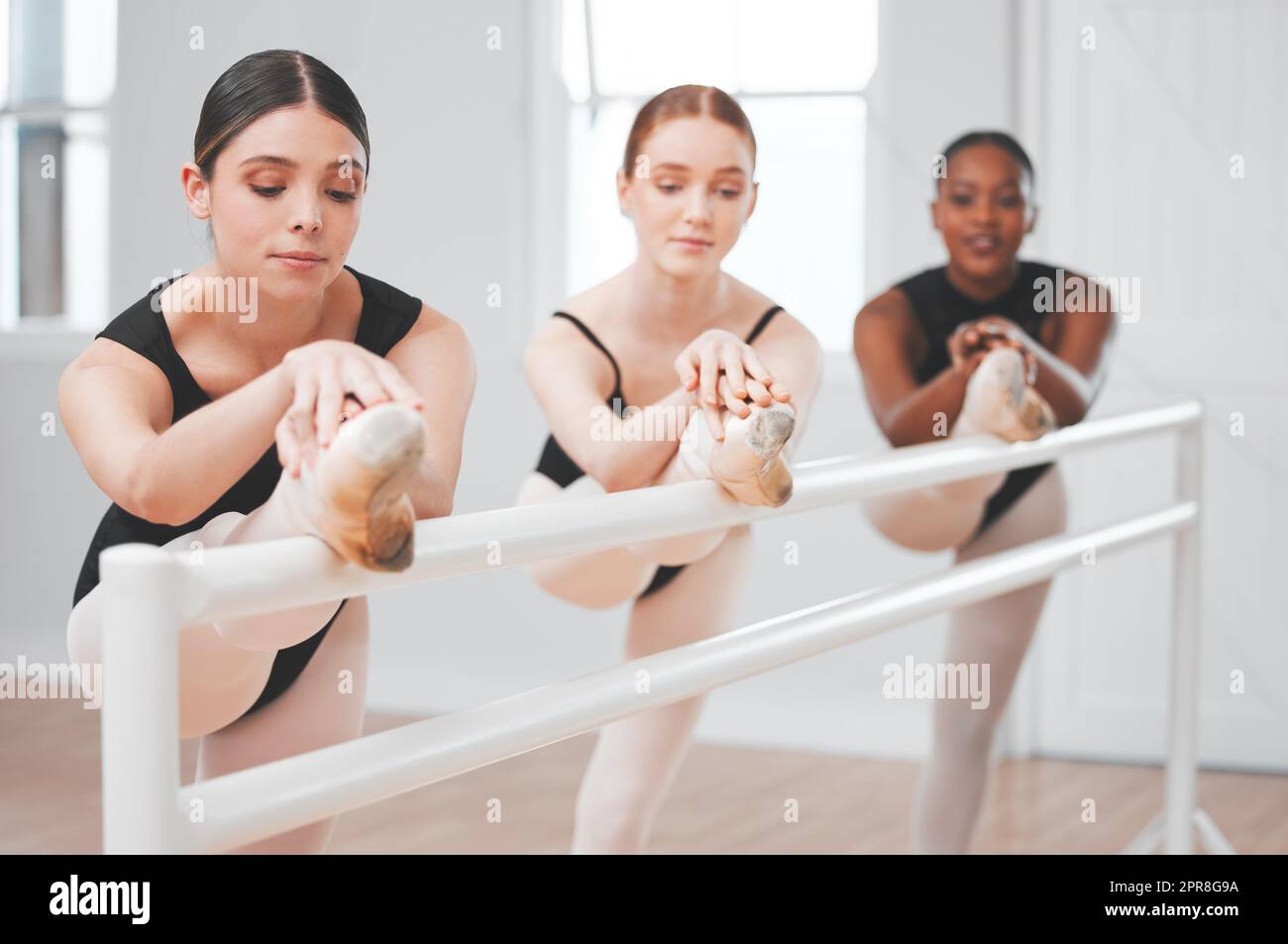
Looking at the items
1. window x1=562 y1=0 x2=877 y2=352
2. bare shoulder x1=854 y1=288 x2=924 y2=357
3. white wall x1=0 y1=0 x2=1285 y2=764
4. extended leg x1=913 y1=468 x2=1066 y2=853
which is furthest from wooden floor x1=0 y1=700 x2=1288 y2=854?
bare shoulder x1=854 y1=288 x2=924 y2=357

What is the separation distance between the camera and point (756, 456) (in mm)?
840

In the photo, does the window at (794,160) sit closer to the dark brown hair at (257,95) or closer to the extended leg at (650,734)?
the extended leg at (650,734)

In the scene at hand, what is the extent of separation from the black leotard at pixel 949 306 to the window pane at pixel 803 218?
0.92 meters

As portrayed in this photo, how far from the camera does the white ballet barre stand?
54 centimetres

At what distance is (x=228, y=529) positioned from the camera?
674 mm

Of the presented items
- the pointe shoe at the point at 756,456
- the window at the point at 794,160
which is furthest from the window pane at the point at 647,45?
the pointe shoe at the point at 756,456

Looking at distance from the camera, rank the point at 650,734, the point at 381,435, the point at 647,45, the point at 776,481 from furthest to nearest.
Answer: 1. the point at 647,45
2. the point at 650,734
3. the point at 776,481
4. the point at 381,435

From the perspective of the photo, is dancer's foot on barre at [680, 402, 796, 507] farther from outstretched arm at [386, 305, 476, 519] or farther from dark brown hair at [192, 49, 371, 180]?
dark brown hair at [192, 49, 371, 180]

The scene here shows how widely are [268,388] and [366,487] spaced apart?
72mm

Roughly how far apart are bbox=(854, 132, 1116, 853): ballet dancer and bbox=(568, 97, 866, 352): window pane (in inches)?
35.5

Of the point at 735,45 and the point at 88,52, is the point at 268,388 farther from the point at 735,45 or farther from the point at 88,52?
the point at 735,45

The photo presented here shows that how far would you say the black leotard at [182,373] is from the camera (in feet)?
2.14

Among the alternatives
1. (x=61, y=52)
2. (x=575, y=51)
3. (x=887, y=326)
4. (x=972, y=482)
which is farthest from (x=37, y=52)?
(x=575, y=51)
